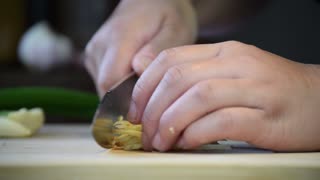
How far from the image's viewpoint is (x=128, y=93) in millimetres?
493

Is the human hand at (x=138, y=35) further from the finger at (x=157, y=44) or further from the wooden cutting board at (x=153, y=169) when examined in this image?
the wooden cutting board at (x=153, y=169)

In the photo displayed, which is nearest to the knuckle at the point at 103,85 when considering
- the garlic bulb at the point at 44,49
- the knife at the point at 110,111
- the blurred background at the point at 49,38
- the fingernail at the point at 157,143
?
the knife at the point at 110,111

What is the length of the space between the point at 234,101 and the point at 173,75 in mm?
49

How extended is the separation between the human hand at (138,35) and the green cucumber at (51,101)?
0.14ft

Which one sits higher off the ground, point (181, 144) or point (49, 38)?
point (181, 144)

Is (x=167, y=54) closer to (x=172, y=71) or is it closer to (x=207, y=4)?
(x=172, y=71)

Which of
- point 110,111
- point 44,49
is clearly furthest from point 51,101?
point 44,49

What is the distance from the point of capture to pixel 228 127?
410mm

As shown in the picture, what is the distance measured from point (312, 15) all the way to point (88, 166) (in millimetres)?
439

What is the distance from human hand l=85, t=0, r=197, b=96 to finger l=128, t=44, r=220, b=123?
20cm

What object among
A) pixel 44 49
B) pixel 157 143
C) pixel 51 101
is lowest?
pixel 44 49

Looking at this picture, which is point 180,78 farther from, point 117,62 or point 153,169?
point 117,62

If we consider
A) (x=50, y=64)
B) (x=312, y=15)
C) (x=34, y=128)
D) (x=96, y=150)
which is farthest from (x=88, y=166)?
(x=50, y=64)

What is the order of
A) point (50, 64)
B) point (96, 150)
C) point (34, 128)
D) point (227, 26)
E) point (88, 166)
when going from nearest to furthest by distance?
point (88, 166) < point (96, 150) < point (34, 128) < point (227, 26) < point (50, 64)
